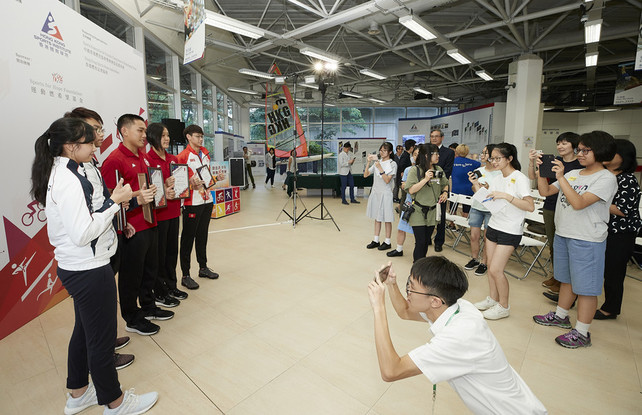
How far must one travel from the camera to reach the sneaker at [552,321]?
8.53ft

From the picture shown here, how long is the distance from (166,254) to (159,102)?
21.4 ft

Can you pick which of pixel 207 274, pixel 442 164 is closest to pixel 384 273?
pixel 207 274

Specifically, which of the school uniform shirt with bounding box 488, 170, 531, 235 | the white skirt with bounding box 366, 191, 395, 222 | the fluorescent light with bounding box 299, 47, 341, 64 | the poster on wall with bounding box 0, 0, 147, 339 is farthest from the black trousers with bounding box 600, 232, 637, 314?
the fluorescent light with bounding box 299, 47, 341, 64

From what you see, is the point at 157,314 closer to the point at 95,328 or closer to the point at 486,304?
the point at 95,328

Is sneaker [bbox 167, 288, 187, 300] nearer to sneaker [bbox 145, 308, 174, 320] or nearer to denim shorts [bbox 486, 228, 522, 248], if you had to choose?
sneaker [bbox 145, 308, 174, 320]

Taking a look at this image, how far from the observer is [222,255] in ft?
14.5

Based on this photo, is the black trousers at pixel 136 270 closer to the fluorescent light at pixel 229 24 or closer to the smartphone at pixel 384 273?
the smartphone at pixel 384 273

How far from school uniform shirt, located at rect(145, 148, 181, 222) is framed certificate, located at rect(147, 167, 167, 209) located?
12cm

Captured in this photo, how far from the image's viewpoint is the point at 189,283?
3.31 m

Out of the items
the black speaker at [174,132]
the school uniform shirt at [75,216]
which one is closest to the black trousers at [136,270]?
the school uniform shirt at [75,216]

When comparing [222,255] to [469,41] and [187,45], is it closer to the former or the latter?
[187,45]

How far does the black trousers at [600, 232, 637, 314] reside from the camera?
2.58 m

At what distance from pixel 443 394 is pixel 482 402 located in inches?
35.4

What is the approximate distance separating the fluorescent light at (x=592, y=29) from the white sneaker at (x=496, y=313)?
6639 mm
